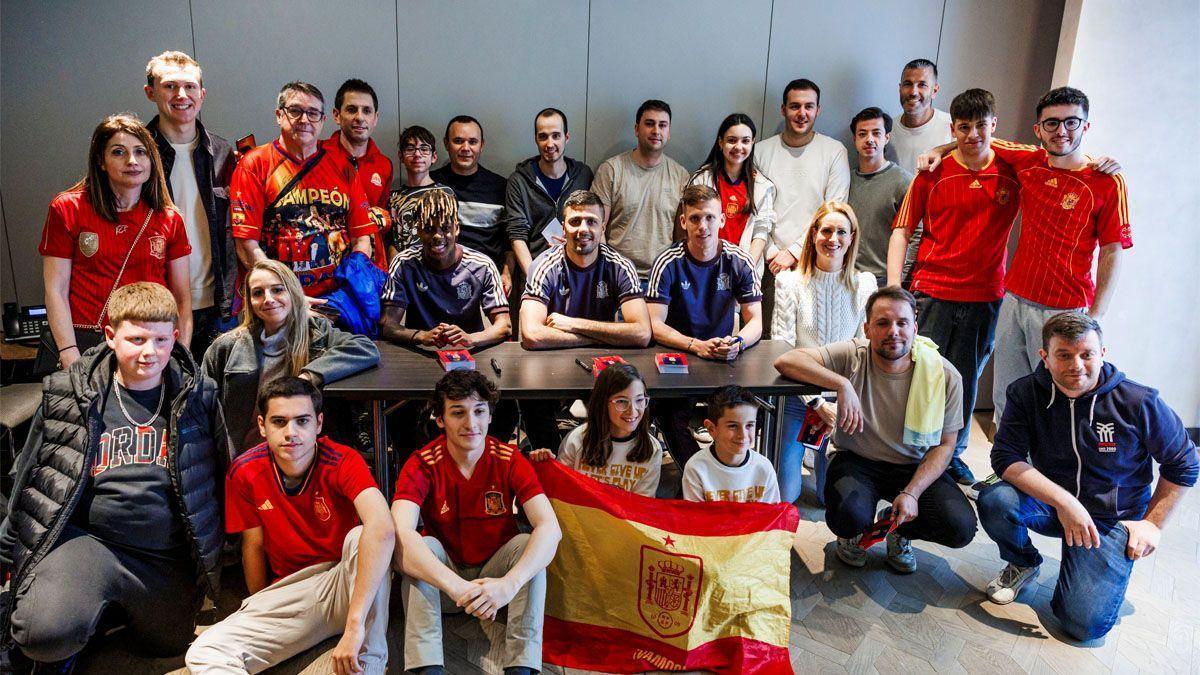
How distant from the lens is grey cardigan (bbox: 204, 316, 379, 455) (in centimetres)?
275

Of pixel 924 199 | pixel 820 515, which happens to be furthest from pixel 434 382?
pixel 924 199

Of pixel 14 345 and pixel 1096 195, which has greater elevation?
pixel 1096 195

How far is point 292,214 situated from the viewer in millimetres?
3438

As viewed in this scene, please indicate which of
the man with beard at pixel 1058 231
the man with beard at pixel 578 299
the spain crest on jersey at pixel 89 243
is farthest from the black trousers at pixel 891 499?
the spain crest on jersey at pixel 89 243

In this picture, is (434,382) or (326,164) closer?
(434,382)

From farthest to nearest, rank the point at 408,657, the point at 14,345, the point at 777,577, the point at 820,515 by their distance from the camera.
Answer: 1. the point at 14,345
2. the point at 820,515
3. the point at 777,577
4. the point at 408,657

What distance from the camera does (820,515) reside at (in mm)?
3518

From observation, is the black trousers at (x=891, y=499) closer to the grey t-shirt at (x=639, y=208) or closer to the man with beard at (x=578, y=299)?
the man with beard at (x=578, y=299)

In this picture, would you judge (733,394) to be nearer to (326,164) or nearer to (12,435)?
(326,164)

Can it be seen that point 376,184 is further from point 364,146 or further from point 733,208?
point 733,208

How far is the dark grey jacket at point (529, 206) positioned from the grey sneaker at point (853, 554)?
2288 millimetres

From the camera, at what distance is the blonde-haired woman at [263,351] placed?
9.04 ft

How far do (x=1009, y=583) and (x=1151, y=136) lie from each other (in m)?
3.14

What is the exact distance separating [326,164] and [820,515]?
9.49 feet
